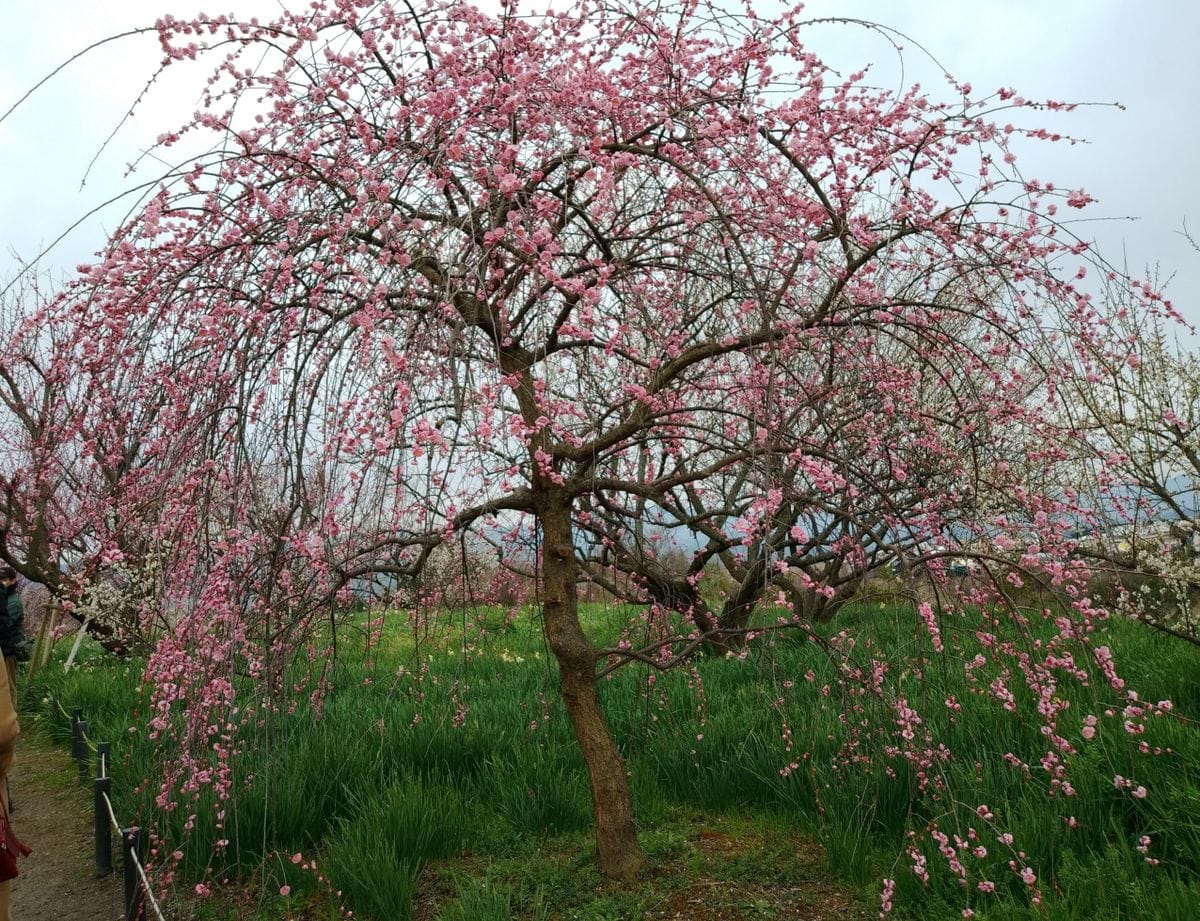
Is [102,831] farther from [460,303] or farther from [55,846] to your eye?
[460,303]

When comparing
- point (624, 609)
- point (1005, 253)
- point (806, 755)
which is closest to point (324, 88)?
point (1005, 253)

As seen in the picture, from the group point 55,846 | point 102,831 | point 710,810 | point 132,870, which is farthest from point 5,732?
point 55,846

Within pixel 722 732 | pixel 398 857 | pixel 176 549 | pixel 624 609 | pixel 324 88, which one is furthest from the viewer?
pixel 624 609

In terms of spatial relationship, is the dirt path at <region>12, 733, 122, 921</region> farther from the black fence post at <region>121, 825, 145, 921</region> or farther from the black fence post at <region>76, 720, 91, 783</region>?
the black fence post at <region>121, 825, 145, 921</region>

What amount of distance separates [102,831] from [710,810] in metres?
3.47

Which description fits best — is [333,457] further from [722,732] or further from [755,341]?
[722,732]

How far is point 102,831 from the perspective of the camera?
190 inches

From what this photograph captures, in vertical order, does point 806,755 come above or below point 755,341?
below

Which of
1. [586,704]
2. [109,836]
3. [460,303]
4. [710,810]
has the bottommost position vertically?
[109,836]

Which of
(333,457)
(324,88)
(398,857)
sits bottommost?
(398,857)

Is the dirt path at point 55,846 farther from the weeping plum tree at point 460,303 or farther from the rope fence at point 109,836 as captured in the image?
the weeping plum tree at point 460,303

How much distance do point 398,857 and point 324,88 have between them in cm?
327

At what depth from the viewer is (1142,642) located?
18.2 ft

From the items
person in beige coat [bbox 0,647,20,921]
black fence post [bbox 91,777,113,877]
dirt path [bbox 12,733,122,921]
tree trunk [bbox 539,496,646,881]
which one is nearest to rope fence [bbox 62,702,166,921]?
black fence post [bbox 91,777,113,877]
